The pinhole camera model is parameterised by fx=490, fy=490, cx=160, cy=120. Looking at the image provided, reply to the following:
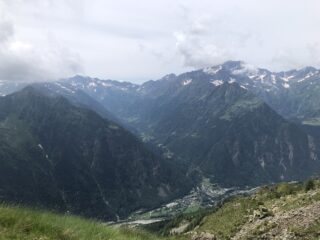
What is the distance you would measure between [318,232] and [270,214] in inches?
890

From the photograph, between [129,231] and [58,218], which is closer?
[58,218]

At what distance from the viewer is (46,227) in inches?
496

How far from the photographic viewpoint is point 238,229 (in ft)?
177

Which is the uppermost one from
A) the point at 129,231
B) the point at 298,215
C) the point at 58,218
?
A: the point at 58,218

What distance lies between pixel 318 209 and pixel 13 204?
2683cm

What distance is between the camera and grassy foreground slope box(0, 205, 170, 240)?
1180 centimetres

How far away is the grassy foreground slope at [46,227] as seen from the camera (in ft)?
38.7

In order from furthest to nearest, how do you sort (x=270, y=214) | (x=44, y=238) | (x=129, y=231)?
(x=270, y=214) → (x=129, y=231) → (x=44, y=238)

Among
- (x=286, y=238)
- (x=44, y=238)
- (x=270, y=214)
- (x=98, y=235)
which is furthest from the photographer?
(x=270, y=214)

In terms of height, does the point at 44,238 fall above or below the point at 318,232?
above

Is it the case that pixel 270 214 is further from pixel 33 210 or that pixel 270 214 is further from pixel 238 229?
pixel 33 210

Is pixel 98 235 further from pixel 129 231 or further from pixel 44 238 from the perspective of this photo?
pixel 129 231

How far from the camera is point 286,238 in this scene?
27359 mm

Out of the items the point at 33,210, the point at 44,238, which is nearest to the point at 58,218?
the point at 33,210
